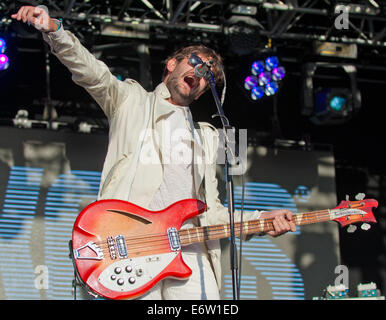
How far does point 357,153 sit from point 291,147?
4.45 ft

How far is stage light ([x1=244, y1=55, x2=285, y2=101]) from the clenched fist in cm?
376

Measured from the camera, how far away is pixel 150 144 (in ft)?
9.28

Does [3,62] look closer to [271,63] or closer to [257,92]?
[257,92]

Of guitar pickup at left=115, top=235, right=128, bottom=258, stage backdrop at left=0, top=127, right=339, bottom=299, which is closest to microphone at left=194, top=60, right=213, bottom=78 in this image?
guitar pickup at left=115, top=235, right=128, bottom=258

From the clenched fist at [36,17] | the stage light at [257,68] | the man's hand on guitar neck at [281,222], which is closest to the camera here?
the clenched fist at [36,17]

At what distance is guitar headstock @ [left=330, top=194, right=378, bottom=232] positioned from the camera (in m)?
3.14

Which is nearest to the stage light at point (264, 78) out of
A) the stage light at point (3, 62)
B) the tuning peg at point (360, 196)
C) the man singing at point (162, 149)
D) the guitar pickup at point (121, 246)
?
the stage light at point (3, 62)

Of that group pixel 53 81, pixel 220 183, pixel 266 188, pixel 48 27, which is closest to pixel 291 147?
pixel 266 188

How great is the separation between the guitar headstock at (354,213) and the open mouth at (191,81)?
1099 mm

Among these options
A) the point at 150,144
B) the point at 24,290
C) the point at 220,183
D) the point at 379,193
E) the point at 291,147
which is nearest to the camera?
the point at 150,144

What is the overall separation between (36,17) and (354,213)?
2084mm

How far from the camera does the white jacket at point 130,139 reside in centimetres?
256

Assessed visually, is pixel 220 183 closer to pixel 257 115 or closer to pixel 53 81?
pixel 257 115

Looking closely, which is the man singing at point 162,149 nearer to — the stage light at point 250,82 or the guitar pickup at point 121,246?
the guitar pickup at point 121,246
